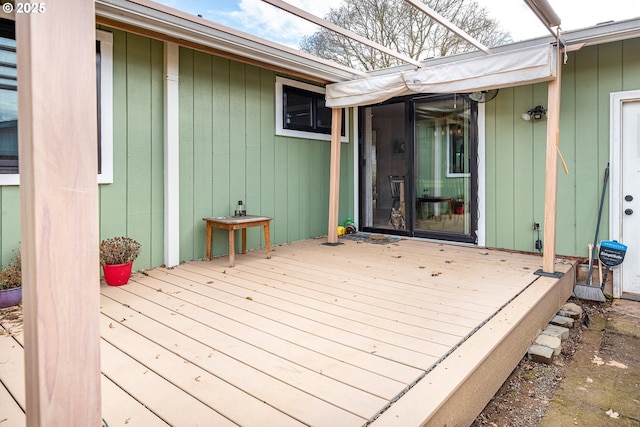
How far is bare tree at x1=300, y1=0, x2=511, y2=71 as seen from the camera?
6.09 metres

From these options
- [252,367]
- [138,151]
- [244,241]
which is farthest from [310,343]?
[138,151]

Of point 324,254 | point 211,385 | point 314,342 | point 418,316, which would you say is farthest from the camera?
point 324,254

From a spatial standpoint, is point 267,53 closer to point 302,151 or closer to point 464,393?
point 302,151

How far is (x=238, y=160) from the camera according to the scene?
182 inches

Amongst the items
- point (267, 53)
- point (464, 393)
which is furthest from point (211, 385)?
point (267, 53)

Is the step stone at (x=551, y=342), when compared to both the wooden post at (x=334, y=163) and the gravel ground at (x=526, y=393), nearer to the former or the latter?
the gravel ground at (x=526, y=393)

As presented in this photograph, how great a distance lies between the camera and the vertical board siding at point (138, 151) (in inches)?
141

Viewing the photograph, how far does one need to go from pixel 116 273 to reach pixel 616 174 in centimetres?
475

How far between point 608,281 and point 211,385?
13.4ft

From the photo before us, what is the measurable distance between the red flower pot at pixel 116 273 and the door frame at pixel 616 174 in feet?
15.1

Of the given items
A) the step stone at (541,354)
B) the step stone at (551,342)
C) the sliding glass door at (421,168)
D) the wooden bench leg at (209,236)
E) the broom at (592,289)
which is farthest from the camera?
the sliding glass door at (421,168)

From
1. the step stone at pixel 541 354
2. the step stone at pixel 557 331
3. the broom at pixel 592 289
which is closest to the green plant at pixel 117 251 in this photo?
the step stone at pixel 541 354

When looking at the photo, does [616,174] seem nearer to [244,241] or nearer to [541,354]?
[541,354]

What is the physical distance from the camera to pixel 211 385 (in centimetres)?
174
